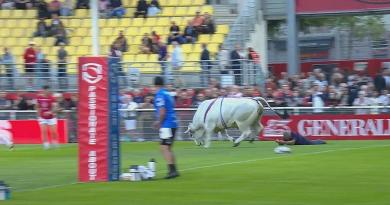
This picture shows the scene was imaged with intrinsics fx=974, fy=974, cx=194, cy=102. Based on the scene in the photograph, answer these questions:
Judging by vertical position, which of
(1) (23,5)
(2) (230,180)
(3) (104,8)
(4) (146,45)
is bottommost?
(2) (230,180)

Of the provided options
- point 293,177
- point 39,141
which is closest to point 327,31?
point 39,141

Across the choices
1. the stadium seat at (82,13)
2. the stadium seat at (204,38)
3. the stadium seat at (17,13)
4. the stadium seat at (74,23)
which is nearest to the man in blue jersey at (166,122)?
the stadium seat at (204,38)

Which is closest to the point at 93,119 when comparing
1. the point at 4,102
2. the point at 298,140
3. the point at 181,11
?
the point at 298,140

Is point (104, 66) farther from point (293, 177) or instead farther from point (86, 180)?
point (293, 177)

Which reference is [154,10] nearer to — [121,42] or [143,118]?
[121,42]

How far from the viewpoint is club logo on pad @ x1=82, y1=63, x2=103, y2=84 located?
16781 mm

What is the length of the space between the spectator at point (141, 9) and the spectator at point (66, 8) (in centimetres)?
293

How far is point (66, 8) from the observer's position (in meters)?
40.1

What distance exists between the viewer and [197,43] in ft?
119

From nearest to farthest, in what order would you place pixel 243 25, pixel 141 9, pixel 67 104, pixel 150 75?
pixel 67 104 → pixel 150 75 → pixel 243 25 → pixel 141 9

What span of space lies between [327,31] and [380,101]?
53.1ft

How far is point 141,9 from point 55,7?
3.72 meters

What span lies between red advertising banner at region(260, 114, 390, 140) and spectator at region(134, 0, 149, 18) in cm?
937

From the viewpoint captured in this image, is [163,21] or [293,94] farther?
[163,21]
